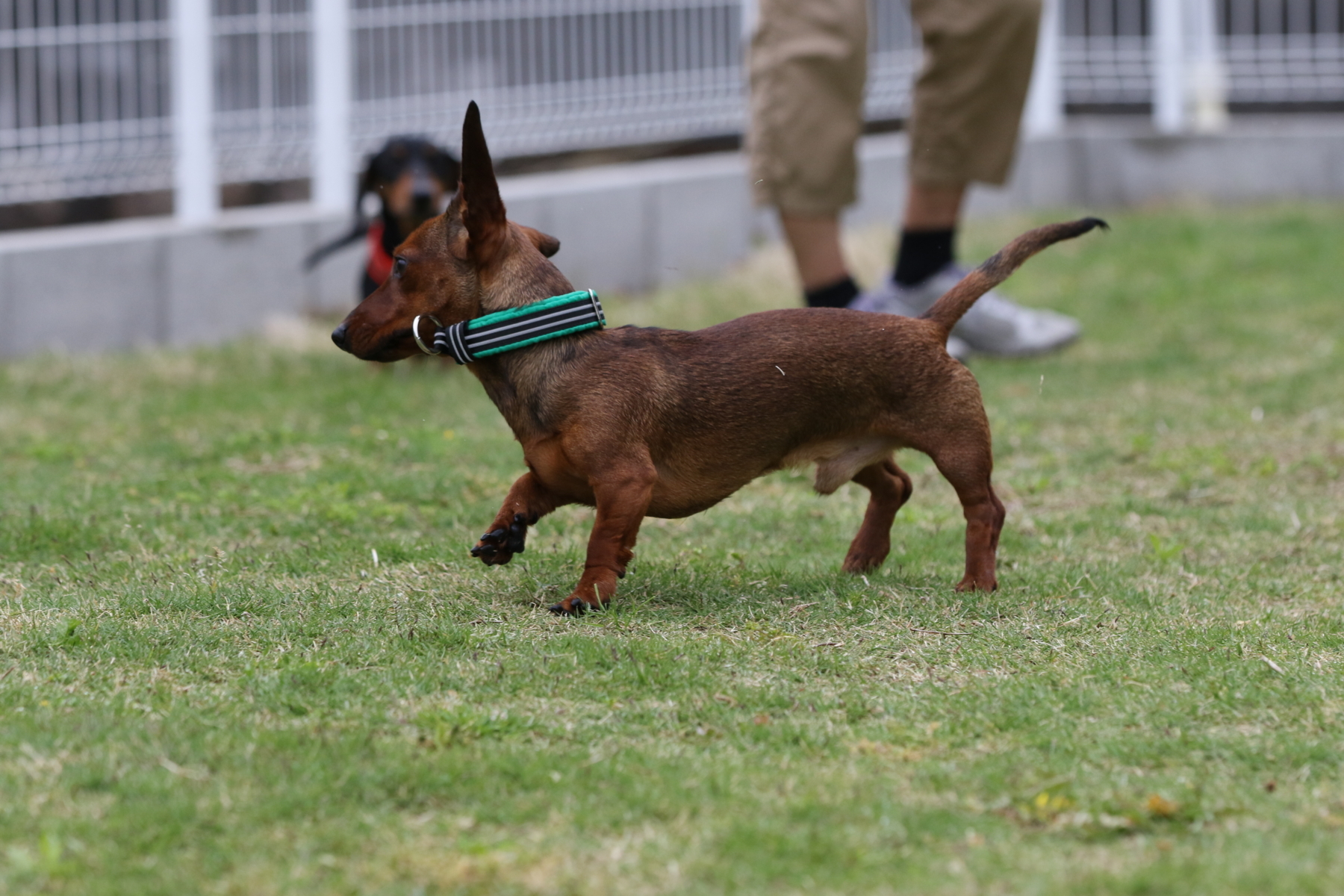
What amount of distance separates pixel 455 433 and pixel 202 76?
3646mm

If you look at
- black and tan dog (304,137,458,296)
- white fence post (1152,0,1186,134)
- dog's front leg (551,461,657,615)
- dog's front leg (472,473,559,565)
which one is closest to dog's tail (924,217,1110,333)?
dog's front leg (551,461,657,615)

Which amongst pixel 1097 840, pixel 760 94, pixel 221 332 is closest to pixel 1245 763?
pixel 1097 840

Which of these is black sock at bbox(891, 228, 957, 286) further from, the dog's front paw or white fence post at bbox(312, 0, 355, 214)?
white fence post at bbox(312, 0, 355, 214)

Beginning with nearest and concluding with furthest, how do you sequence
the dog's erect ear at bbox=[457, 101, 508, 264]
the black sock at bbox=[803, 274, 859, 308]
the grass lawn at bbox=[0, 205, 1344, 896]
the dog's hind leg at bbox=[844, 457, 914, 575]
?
the grass lawn at bbox=[0, 205, 1344, 896], the dog's erect ear at bbox=[457, 101, 508, 264], the dog's hind leg at bbox=[844, 457, 914, 575], the black sock at bbox=[803, 274, 859, 308]

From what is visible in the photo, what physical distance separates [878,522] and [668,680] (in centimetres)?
109

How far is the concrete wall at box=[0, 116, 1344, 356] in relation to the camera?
26.5 feet

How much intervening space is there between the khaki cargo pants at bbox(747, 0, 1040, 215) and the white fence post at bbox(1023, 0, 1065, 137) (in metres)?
5.44

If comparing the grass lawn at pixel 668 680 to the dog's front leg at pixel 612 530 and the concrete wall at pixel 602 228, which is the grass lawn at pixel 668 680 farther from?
the concrete wall at pixel 602 228

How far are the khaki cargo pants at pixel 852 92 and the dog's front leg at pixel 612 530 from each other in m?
2.68

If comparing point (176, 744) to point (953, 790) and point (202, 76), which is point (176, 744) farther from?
point (202, 76)

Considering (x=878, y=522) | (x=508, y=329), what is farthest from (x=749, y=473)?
(x=508, y=329)

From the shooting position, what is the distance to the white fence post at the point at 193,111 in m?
8.29

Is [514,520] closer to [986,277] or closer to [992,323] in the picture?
[986,277]

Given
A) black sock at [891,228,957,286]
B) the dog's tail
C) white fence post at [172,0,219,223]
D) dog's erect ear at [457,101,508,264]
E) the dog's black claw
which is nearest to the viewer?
dog's erect ear at [457,101,508,264]
